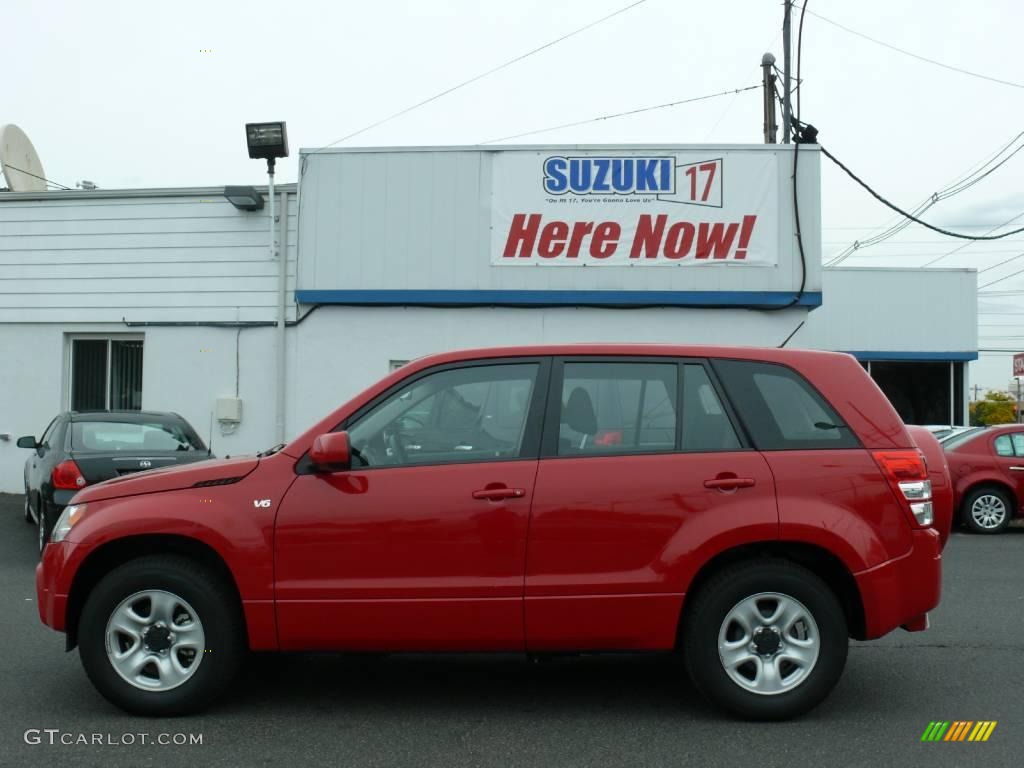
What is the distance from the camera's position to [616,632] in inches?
190

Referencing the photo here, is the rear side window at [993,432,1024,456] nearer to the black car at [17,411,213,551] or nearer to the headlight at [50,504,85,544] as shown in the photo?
the black car at [17,411,213,551]

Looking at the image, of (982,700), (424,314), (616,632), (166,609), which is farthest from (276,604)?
(424,314)

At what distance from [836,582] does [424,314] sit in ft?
34.8

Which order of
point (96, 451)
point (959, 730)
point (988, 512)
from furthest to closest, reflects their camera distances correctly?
1. point (988, 512)
2. point (96, 451)
3. point (959, 730)

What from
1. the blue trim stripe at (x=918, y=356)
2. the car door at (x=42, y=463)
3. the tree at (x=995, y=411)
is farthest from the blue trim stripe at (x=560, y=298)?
the tree at (x=995, y=411)

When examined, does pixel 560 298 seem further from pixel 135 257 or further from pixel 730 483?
pixel 730 483

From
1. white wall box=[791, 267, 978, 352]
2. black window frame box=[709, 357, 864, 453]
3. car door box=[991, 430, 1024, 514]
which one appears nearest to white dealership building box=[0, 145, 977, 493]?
car door box=[991, 430, 1024, 514]

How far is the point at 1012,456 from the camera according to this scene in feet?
42.9

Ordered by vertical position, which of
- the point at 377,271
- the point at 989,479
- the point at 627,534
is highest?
the point at 377,271

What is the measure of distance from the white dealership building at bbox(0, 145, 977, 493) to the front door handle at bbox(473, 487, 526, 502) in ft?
32.6

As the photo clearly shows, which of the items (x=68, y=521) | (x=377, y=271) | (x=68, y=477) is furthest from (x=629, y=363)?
(x=377, y=271)

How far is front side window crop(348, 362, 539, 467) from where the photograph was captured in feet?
16.3

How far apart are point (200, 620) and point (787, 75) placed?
51.5 ft

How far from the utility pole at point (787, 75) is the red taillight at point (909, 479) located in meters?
12.6
